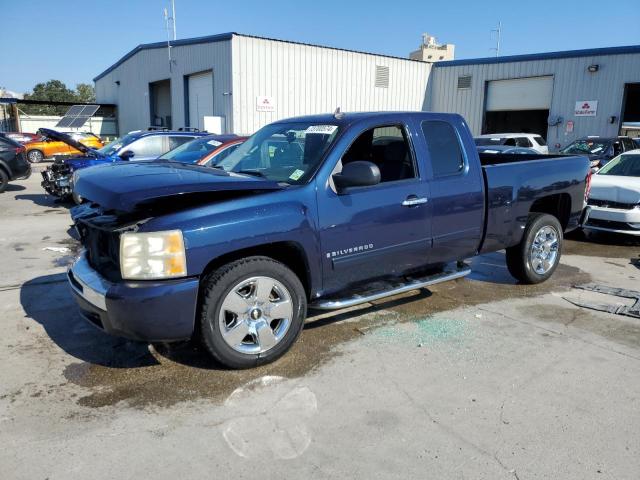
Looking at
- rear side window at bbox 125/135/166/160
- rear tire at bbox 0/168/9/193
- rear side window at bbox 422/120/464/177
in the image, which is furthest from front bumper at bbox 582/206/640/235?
rear tire at bbox 0/168/9/193

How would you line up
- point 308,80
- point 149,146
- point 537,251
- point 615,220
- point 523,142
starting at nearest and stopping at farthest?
1. point 537,251
2. point 615,220
3. point 149,146
4. point 523,142
5. point 308,80

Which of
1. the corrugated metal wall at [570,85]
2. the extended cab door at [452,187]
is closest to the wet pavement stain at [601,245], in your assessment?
the extended cab door at [452,187]

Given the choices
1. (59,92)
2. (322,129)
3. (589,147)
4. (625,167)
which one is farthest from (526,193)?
(59,92)

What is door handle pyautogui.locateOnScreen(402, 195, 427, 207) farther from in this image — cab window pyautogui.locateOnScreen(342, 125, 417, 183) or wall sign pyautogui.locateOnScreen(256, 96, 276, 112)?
wall sign pyautogui.locateOnScreen(256, 96, 276, 112)

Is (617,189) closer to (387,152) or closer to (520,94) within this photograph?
(387,152)

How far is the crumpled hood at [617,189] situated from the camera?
8.15 meters

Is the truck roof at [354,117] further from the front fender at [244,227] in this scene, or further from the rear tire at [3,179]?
the rear tire at [3,179]

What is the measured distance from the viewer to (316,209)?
154 inches

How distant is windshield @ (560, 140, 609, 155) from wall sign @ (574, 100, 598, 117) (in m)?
8.68

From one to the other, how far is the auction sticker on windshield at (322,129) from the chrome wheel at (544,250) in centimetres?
285

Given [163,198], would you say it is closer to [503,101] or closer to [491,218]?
[491,218]

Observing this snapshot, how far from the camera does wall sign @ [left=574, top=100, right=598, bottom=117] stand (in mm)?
22234

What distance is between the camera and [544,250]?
19.7ft

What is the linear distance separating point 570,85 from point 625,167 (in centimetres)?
1583
